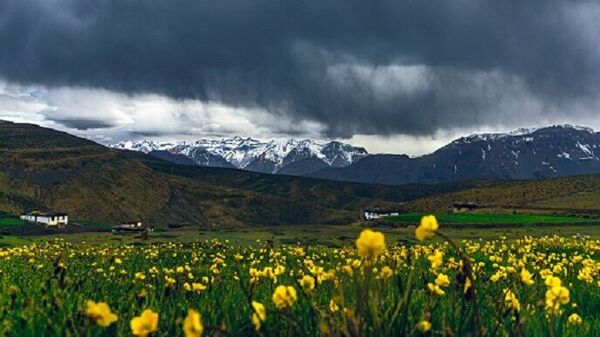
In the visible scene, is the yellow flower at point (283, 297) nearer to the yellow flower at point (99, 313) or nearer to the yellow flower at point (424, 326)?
the yellow flower at point (424, 326)

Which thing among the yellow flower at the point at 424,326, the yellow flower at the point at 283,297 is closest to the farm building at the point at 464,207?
the yellow flower at the point at 424,326

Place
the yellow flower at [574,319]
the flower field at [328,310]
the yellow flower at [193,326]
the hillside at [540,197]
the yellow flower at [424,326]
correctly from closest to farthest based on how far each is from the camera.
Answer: the yellow flower at [193,326]
the flower field at [328,310]
the yellow flower at [424,326]
the yellow flower at [574,319]
the hillside at [540,197]

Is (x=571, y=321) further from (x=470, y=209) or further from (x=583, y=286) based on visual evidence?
(x=470, y=209)

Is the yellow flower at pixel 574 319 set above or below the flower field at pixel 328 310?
below

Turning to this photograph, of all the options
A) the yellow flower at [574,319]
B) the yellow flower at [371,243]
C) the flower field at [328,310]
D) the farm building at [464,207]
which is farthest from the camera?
the farm building at [464,207]

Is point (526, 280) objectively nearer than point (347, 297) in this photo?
Yes

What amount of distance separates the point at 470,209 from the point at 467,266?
15215 centimetres

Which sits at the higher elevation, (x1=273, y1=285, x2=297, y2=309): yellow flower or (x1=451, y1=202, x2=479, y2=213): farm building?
(x1=273, y1=285, x2=297, y2=309): yellow flower

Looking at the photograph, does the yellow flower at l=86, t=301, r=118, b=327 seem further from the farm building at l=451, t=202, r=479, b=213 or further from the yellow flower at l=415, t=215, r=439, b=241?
the farm building at l=451, t=202, r=479, b=213

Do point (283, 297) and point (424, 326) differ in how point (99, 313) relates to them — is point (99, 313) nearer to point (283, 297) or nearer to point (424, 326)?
point (283, 297)

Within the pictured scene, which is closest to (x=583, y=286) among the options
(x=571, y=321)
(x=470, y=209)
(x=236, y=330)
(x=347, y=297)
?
(x=571, y=321)

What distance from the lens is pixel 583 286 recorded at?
9.62 meters

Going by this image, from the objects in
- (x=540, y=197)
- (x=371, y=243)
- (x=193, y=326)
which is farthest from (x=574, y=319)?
(x=540, y=197)

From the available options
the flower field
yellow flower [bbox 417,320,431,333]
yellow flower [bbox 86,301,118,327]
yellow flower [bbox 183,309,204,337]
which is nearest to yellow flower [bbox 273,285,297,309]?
the flower field
